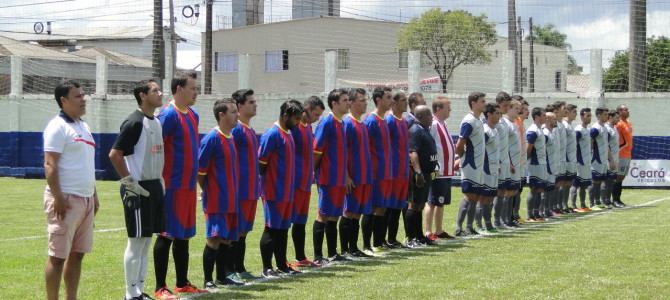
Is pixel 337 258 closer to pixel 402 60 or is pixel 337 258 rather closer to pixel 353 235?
pixel 353 235

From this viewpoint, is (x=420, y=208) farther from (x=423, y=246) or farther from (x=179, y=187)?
(x=179, y=187)

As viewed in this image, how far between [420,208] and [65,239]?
6861 mm

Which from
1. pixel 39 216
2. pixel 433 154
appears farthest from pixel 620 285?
pixel 39 216

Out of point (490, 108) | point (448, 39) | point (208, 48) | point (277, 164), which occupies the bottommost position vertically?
point (277, 164)

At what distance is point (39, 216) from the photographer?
20.0 m

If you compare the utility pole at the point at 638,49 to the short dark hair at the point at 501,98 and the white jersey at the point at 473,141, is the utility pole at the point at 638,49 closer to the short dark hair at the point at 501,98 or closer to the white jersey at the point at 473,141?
the short dark hair at the point at 501,98

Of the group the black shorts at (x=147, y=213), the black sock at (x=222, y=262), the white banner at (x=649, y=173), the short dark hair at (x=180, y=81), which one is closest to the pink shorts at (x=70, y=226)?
the black shorts at (x=147, y=213)

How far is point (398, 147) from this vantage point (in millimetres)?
13883

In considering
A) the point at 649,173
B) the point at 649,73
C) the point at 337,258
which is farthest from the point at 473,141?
the point at 649,73

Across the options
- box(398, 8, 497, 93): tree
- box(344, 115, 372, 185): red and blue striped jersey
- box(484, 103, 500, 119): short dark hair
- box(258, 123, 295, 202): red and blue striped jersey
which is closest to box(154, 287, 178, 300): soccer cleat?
box(258, 123, 295, 202): red and blue striped jersey

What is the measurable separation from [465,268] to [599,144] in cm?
1090

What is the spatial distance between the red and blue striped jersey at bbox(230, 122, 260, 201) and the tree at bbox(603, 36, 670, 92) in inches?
836

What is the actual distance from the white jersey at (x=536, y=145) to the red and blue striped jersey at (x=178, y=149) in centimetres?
1021

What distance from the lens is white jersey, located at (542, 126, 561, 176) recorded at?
19328 mm
